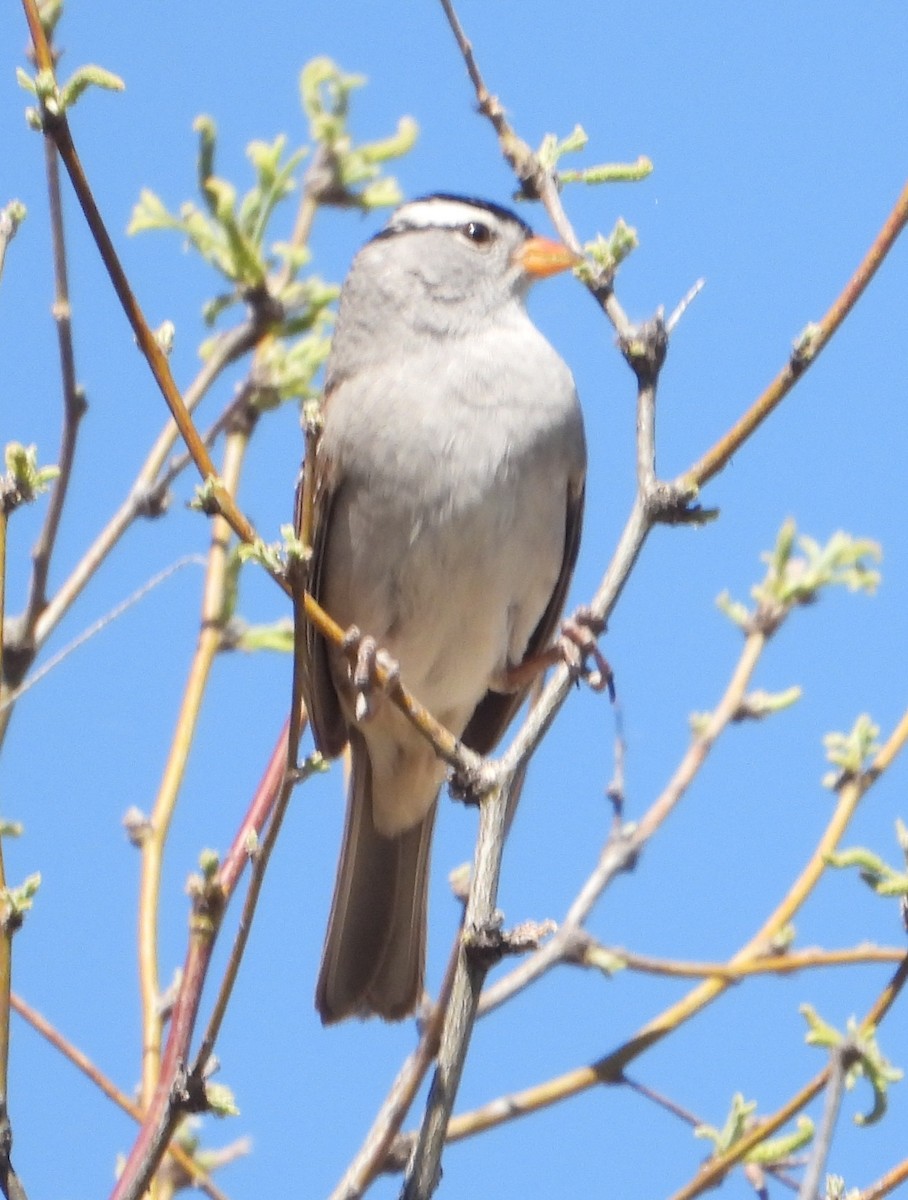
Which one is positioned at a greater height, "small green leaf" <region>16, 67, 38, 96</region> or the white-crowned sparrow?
the white-crowned sparrow

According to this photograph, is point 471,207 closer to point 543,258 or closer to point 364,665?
point 543,258

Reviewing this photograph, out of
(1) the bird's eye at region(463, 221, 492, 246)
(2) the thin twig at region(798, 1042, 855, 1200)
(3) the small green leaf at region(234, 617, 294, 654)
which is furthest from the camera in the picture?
(1) the bird's eye at region(463, 221, 492, 246)

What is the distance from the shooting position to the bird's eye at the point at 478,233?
4.79 metres

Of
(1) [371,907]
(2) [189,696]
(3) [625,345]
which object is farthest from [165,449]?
(1) [371,907]

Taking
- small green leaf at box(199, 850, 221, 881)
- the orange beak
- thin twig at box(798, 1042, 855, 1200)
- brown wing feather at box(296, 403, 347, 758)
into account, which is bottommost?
thin twig at box(798, 1042, 855, 1200)

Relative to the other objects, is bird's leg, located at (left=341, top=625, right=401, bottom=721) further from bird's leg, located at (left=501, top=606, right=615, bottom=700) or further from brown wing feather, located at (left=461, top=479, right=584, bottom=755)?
brown wing feather, located at (left=461, top=479, right=584, bottom=755)

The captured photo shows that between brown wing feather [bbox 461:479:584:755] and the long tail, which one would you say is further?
brown wing feather [bbox 461:479:584:755]

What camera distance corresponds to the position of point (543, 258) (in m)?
4.62

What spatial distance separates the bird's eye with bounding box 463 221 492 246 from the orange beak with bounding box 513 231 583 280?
0.42 feet

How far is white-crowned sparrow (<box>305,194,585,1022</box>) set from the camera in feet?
13.3

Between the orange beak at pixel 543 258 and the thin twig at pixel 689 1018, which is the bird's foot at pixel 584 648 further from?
the orange beak at pixel 543 258

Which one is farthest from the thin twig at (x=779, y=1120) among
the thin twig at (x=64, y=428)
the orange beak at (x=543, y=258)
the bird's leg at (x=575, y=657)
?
the orange beak at (x=543, y=258)

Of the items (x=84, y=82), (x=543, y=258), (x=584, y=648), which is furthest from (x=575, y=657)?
(x=543, y=258)

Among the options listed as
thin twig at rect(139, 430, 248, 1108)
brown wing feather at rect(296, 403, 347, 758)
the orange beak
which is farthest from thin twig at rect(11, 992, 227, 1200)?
the orange beak
